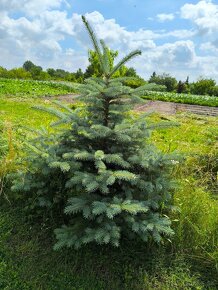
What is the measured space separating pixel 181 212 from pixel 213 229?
1.13 feet

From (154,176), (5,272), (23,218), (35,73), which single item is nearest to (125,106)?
(154,176)

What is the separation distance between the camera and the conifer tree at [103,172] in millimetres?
3152

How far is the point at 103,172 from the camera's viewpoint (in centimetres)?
315

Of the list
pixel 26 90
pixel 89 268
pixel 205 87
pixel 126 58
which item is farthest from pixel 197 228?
pixel 205 87

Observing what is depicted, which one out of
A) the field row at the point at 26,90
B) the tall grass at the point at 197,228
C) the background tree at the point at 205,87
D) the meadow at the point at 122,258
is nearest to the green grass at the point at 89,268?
the meadow at the point at 122,258

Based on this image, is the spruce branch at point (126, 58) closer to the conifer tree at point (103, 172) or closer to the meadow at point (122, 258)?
the conifer tree at point (103, 172)

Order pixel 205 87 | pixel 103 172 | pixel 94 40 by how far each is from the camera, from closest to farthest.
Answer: pixel 103 172 < pixel 94 40 < pixel 205 87

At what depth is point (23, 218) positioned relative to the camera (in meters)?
3.88

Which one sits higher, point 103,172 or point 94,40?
point 94,40

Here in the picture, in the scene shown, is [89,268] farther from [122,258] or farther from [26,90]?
[26,90]

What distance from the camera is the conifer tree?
315 cm

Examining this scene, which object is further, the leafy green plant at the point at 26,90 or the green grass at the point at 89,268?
the leafy green plant at the point at 26,90

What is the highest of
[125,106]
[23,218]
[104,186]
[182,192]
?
[125,106]

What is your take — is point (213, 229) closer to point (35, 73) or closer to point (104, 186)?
point (104, 186)
